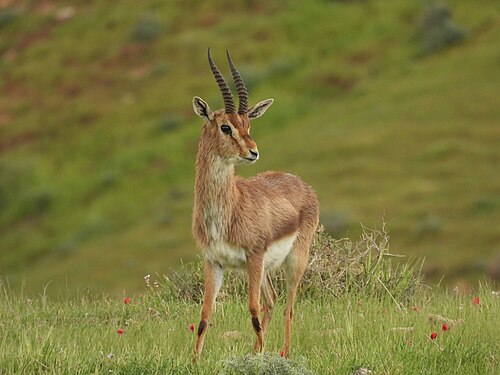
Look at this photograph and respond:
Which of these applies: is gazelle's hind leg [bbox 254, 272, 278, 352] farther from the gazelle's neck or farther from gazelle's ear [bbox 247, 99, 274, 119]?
gazelle's ear [bbox 247, 99, 274, 119]

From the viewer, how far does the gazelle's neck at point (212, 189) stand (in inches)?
424

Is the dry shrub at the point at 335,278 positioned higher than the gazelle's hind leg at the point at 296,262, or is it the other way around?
the gazelle's hind leg at the point at 296,262

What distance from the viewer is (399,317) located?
37.9 feet

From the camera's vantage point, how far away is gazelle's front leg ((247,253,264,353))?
1060cm

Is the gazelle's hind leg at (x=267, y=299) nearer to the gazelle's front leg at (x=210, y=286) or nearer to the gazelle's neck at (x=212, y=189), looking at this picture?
the gazelle's front leg at (x=210, y=286)

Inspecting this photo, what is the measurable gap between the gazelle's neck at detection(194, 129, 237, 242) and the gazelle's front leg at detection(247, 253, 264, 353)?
39 cm

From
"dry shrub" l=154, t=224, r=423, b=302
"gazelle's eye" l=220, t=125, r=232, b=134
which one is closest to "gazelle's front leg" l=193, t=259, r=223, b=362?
"gazelle's eye" l=220, t=125, r=232, b=134

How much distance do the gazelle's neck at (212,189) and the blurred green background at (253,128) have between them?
32.8 m

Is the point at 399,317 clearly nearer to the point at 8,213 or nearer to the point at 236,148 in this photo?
the point at 236,148

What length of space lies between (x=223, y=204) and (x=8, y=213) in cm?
5400

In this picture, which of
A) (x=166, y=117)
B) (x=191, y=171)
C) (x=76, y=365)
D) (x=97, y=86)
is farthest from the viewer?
(x=97, y=86)

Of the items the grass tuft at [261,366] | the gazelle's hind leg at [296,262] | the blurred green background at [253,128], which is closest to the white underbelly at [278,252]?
the gazelle's hind leg at [296,262]

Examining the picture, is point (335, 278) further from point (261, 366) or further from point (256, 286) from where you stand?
point (261, 366)

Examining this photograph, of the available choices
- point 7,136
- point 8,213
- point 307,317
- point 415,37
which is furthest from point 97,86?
point 307,317
